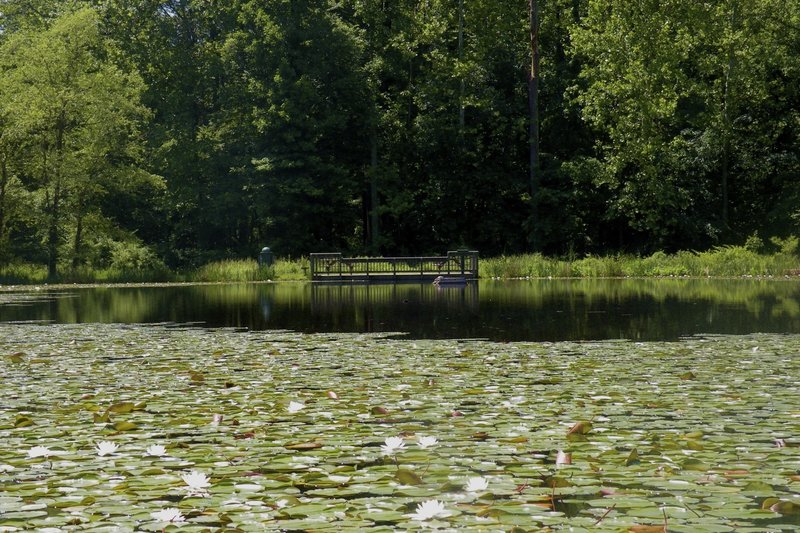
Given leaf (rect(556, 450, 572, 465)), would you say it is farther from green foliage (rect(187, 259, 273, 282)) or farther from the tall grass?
green foliage (rect(187, 259, 273, 282))

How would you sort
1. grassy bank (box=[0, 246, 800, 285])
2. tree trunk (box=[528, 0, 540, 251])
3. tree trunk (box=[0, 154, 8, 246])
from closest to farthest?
1. grassy bank (box=[0, 246, 800, 285])
2. tree trunk (box=[0, 154, 8, 246])
3. tree trunk (box=[528, 0, 540, 251])

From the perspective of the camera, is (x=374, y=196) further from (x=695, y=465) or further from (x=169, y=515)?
(x=169, y=515)

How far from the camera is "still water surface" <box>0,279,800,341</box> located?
20.2 metres

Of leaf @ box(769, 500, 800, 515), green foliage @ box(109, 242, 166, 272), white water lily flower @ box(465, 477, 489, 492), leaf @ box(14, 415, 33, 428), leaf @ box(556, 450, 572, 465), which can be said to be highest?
green foliage @ box(109, 242, 166, 272)

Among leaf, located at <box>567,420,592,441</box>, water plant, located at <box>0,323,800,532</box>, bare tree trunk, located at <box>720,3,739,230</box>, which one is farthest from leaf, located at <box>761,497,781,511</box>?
bare tree trunk, located at <box>720,3,739,230</box>

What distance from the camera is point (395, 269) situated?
44.9m

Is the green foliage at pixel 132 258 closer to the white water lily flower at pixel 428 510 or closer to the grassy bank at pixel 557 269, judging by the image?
the grassy bank at pixel 557 269

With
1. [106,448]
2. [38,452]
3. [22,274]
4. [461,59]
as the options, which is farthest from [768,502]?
[461,59]

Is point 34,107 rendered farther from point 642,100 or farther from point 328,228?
point 642,100

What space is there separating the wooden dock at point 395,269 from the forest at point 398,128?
9133 millimetres

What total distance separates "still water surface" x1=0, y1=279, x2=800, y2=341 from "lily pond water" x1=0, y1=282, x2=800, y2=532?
1.48 m

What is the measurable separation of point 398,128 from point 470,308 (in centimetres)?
3500

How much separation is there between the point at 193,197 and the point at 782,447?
2083 inches

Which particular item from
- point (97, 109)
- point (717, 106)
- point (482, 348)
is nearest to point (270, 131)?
point (97, 109)
